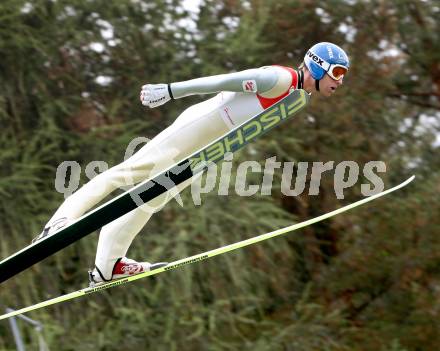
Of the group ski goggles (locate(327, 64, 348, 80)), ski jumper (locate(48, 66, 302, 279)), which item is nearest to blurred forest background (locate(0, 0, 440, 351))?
ski jumper (locate(48, 66, 302, 279))

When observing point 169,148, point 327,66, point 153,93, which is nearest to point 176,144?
point 169,148

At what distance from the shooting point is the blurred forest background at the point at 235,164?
9.27m

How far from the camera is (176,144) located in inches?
187

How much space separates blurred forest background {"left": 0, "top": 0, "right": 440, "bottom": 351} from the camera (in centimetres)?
927

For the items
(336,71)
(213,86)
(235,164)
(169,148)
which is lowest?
(235,164)

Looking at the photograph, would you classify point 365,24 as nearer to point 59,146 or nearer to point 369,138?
point 369,138

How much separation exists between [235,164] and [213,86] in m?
5.18

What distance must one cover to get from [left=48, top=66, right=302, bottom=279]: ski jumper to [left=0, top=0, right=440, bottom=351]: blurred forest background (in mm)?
4039

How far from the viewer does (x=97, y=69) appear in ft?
33.1

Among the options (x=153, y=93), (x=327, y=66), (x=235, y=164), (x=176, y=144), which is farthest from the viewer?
(x=235, y=164)

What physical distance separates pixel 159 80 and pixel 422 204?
3.56 meters

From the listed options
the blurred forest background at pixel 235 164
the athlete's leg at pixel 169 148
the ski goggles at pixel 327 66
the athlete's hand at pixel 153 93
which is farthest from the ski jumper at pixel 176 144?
the blurred forest background at pixel 235 164

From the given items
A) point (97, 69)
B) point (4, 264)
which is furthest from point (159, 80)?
point (4, 264)

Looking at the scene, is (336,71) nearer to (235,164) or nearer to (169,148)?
Answer: (169,148)
